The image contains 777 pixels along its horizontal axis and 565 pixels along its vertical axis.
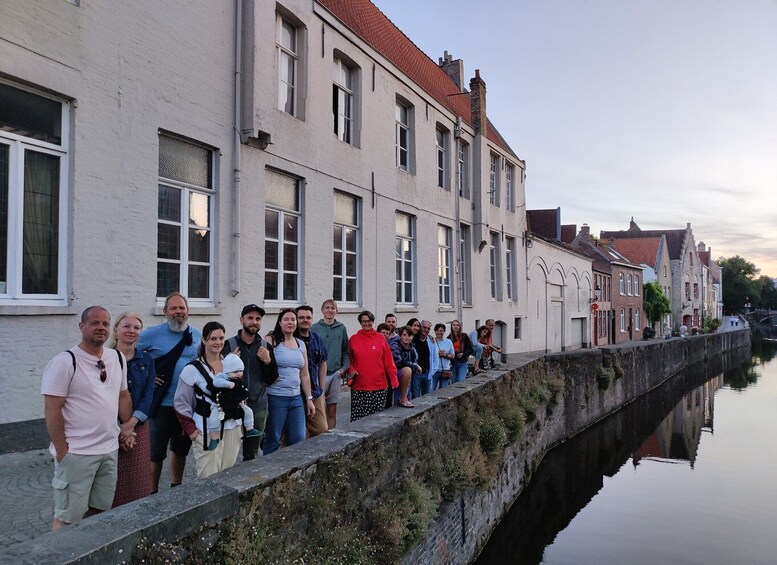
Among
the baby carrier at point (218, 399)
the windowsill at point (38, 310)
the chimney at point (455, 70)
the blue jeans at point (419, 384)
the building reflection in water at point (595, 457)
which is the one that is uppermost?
the chimney at point (455, 70)

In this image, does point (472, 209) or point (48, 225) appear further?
point (472, 209)

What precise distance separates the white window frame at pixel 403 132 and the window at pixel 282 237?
4109 mm

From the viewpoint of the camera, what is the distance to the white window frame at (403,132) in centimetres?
1365

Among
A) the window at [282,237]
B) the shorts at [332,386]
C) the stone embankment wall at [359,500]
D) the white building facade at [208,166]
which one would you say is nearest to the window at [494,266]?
the white building facade at [208,166]

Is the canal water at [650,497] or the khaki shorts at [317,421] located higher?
the khaki shorts at [317,421]

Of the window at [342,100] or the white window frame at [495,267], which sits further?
the white window frame at [495,267]

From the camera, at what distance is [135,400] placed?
12.8 ft

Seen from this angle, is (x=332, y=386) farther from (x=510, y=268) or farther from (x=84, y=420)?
(x=510, y=268)

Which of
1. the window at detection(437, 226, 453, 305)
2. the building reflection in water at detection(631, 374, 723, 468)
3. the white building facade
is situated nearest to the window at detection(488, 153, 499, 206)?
the window at detection(437, 226, 453, 305)

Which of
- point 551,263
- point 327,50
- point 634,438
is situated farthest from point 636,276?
point 327,50

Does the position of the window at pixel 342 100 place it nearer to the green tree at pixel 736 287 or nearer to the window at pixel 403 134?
the window at pixel 403 134

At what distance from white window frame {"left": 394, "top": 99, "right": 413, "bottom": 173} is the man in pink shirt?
35.1 ft

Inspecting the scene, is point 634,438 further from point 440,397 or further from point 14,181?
point 14,181

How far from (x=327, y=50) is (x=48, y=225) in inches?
244
